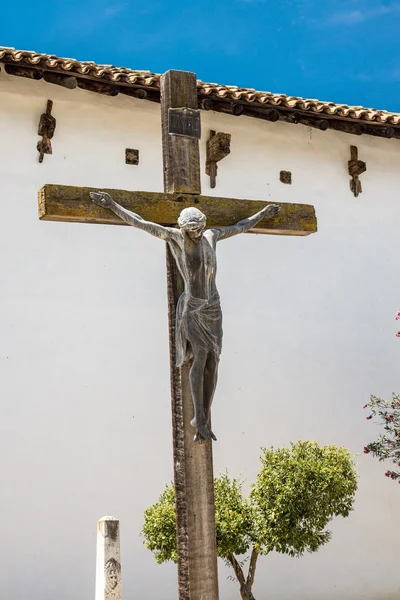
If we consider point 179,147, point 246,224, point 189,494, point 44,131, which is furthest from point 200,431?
point 44,131

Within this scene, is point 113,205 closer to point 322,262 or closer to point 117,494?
point 117,494

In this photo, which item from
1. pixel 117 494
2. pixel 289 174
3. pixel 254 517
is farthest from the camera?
pixel 289 174

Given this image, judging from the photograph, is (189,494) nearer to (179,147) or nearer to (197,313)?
(197,313)

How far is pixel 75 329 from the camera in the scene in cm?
930

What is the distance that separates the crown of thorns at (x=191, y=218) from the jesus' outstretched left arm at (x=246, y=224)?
26 centimetres

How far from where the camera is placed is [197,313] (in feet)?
16.1

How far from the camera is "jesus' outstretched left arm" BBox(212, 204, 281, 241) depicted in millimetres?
5176

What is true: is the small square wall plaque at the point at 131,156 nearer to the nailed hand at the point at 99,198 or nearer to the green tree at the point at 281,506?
the green tree at the point at 281,506

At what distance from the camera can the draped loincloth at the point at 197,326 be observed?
4883 millimetres

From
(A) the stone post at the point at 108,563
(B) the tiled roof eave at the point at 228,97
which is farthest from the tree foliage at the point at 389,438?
(A) the stone post at the point at 108,563

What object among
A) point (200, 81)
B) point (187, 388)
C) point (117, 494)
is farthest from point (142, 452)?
point (187, 388)

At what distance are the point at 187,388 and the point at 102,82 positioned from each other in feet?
16.7

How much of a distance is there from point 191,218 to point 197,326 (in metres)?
0.51

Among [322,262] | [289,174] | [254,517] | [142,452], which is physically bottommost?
[254,517]
